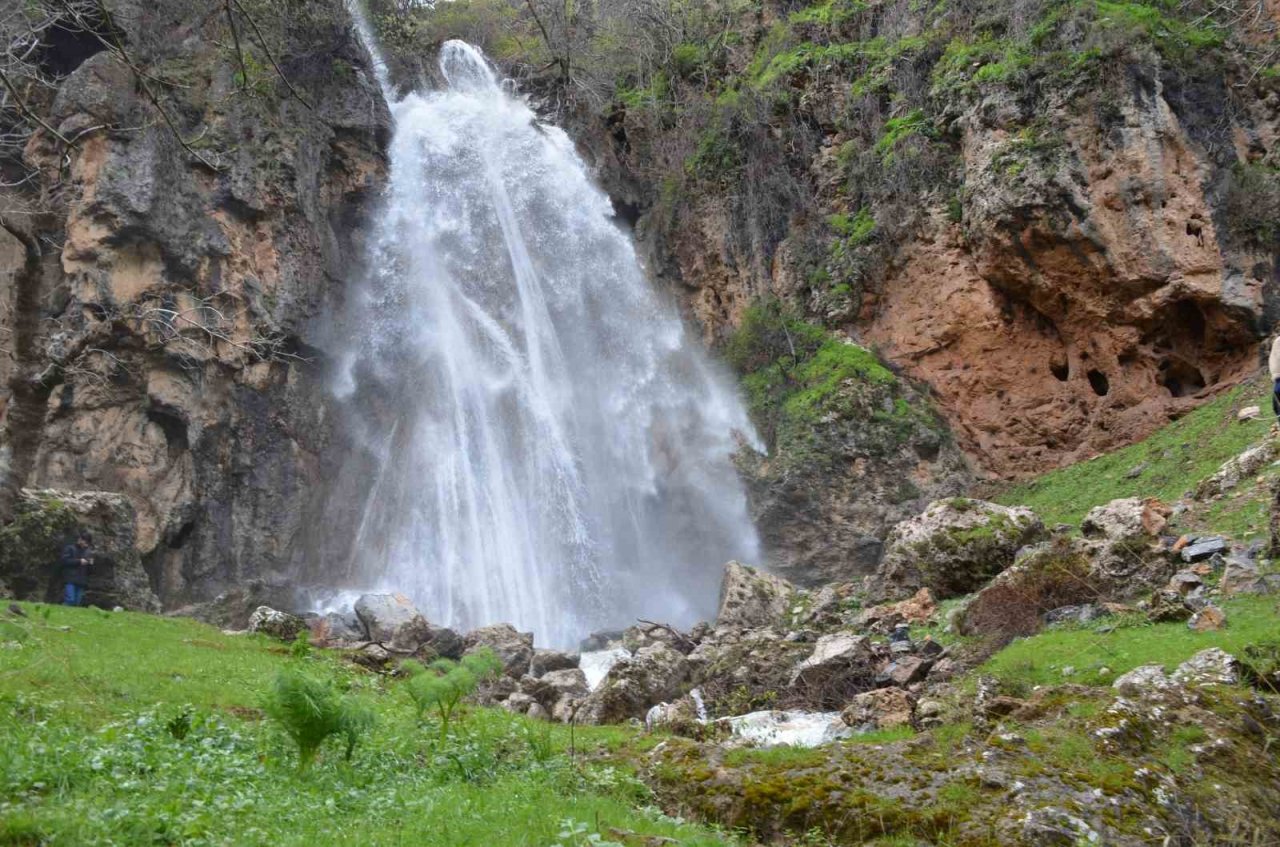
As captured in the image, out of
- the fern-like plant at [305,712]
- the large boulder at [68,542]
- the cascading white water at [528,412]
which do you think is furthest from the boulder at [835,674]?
the large boulder at [68,542]

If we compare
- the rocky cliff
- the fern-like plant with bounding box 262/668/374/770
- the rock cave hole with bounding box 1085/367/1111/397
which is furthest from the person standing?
the rock cave hole with bounding box 1085/367/1111/397

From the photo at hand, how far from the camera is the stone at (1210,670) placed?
5.79 metres

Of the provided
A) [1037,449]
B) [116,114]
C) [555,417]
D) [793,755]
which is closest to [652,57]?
[555,417]

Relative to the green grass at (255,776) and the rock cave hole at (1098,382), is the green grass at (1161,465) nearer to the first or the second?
the rock cave hole at (1098,382)

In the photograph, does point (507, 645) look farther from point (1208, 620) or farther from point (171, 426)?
point (171, 426)

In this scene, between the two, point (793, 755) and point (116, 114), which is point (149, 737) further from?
point (116, 114)

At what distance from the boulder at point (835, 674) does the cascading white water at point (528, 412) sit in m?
11.6

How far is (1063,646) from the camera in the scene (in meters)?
8.73

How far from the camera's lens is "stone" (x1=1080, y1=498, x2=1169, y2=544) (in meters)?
11.0

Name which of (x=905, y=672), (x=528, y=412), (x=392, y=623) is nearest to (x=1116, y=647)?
(x=905, y=672)

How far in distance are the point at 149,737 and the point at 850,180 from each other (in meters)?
24.5

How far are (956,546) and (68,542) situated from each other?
16.3m

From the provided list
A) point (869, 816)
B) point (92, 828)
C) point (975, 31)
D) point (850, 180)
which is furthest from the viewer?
point (850, 180)

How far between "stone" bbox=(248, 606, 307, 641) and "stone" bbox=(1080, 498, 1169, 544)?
13.2m
